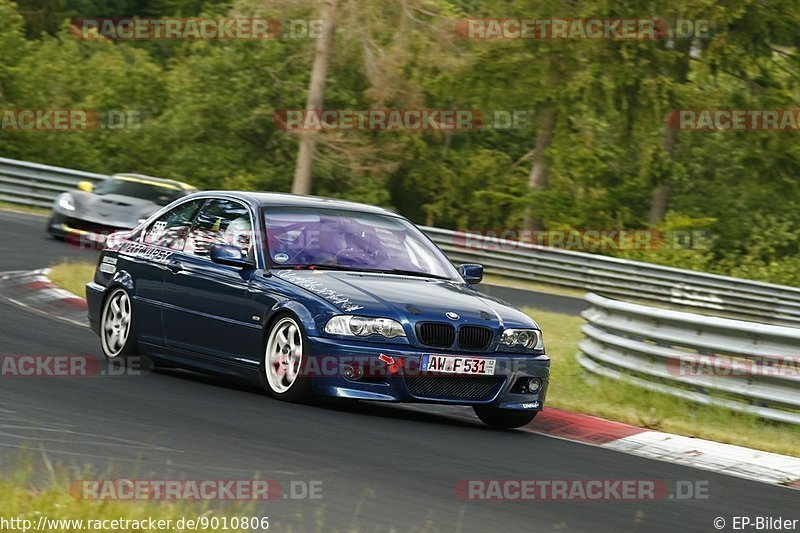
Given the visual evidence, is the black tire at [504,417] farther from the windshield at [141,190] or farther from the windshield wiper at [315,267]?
the windshield at [141,190]

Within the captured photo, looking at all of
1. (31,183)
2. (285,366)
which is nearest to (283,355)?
(285,366)

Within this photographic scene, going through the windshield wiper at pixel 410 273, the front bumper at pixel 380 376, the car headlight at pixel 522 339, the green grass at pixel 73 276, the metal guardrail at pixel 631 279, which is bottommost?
the metal guardrail at pixel 631 279

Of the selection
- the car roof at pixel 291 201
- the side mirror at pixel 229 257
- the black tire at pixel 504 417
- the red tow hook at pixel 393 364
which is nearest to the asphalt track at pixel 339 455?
the black tire at pixel 504 417

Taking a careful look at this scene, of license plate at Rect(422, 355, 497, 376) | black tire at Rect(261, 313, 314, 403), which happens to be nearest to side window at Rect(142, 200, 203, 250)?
black tire at Rect(261, 313, 314, 403)

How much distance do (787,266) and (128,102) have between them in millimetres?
23824

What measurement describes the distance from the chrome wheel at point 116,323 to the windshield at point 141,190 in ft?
35.7

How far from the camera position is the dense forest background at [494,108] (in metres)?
36.1

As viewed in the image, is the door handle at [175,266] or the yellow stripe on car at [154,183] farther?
the yellow stripe on car at [154,183]

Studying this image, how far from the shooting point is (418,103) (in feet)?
122

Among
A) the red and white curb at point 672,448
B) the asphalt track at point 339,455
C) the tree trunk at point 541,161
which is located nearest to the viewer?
the asphalt track at point 339,455

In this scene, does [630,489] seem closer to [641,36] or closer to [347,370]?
[347,370]

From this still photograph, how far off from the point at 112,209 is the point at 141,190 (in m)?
1.03

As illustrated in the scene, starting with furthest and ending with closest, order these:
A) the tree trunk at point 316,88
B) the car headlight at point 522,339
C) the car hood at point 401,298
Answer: the tree trunk at point 316,88, the car headlight at point 522,339, the car hood at point 401,298

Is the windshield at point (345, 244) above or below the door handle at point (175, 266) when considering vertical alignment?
above
